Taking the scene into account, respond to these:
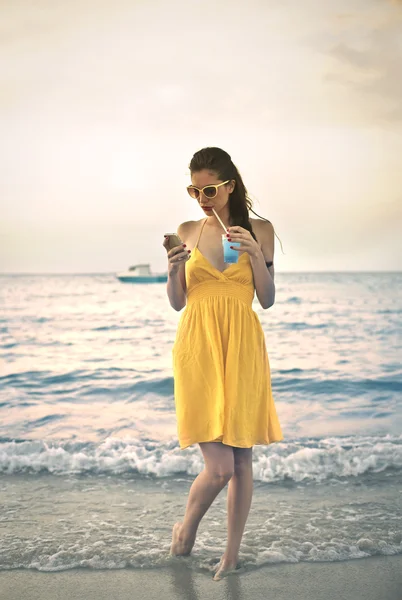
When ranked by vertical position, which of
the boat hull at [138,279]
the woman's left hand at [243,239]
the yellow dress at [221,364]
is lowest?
the yellow dress at [221,364]

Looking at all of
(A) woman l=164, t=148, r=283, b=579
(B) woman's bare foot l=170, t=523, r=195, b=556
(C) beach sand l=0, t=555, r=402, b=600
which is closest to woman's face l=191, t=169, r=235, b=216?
(A) woman l=164, t=148, r=283, b=579

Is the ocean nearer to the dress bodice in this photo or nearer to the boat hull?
the dress bodice

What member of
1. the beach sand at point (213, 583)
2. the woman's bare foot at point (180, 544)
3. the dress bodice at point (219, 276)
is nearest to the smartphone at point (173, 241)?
the dress bodice at point (219, 276)

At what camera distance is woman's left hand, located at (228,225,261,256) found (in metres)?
2.27

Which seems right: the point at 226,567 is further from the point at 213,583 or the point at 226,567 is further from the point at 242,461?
the point at 242,461

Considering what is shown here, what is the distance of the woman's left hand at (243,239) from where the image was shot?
7.46 ft

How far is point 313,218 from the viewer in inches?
532

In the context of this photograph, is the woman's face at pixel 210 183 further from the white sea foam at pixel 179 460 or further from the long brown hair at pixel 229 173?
the white sea foam at pixel 179 460

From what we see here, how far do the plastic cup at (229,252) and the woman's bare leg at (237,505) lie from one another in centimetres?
68

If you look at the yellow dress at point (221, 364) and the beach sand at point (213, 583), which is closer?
the beach sand at point (213, 583)

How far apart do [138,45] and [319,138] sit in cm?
351

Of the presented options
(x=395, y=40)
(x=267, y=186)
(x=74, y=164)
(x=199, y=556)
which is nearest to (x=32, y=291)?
(x=74, y=164)

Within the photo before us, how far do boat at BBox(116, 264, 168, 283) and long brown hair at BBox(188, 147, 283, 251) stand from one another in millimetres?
18604

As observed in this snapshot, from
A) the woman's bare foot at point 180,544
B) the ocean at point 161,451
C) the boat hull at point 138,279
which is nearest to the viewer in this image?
the woman's bare foot at point 180,544
